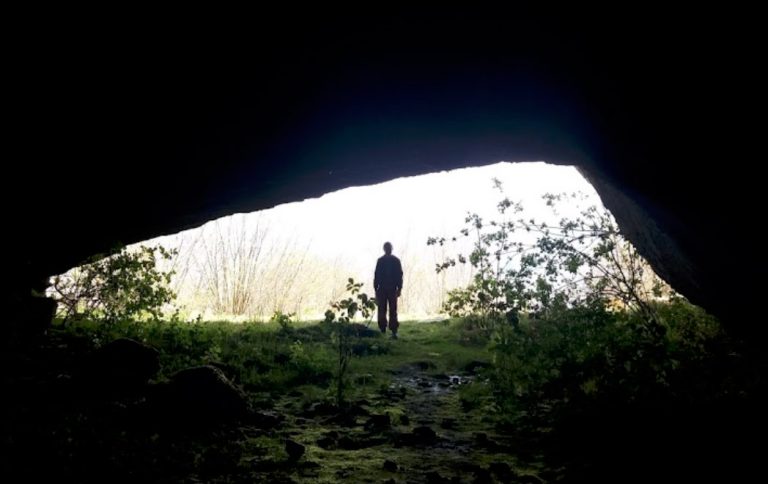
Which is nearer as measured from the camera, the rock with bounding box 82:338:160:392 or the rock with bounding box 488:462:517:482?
the rock with bounding box 488:462:517:482

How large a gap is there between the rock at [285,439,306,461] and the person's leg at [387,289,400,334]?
6.80 m

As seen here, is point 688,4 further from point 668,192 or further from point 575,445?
point 575,445

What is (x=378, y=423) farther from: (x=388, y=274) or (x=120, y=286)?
(x=388, y=274)

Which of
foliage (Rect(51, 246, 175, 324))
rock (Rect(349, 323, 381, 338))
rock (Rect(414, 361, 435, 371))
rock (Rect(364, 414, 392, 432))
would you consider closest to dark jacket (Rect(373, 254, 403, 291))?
rock (Rect(349, 323, 381, 338))

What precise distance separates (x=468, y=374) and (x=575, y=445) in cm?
348

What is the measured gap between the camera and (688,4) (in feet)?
7.51

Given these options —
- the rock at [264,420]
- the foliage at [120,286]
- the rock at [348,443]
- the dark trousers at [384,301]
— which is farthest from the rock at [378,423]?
the dark trousers at [384,301]

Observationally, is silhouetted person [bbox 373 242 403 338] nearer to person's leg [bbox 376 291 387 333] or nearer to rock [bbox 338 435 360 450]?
person's leg [bbox 376 291 387 333]

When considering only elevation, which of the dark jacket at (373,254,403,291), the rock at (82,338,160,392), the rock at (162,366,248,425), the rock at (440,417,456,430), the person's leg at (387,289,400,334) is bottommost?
the rock at (440,417,456,430)

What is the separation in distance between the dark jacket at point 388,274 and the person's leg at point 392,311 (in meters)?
0.17

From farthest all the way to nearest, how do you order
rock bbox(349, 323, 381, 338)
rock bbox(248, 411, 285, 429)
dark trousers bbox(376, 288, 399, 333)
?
dark trousers bbox(376, 288, 399, 333), rock bbox(349, 323, 381, 338), rock bbox(248, 411, 285, 429)

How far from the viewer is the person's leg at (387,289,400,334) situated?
10258 millimetres

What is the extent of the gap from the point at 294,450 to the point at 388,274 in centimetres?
764

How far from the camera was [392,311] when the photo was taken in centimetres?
1034
